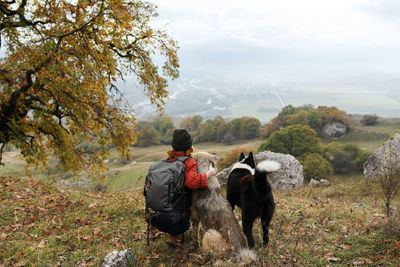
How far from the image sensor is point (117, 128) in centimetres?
956

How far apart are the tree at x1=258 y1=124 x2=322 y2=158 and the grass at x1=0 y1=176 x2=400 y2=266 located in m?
37.3

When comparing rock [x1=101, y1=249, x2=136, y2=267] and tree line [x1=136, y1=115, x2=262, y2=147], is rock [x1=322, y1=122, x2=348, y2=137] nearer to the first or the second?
tree line [x1=136, y1=115, x2=262, y2=147]

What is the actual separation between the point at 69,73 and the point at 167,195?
544 cm

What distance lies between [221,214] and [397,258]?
311cm

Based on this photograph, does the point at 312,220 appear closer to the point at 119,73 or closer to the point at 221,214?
the point at 221,214

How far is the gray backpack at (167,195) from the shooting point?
4.37 metres

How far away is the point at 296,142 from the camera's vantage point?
4434 centimetres

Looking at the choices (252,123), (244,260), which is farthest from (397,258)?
(252,123)

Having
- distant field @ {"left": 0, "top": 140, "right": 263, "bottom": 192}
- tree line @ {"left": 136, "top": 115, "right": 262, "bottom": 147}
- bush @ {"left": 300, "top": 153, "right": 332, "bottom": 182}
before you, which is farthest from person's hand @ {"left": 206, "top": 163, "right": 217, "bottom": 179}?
tree line @ {"left": 136, "top": 115, "right": 262, "bottom": 147}

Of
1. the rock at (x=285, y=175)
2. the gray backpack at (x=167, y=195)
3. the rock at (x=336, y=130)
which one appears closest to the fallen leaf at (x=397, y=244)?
the gray backpack at (x=167, y=195)

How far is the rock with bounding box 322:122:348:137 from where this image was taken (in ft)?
255

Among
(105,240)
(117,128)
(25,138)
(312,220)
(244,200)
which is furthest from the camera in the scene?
(117,128)

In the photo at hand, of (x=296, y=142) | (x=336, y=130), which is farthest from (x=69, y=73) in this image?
(x=336, y=130)

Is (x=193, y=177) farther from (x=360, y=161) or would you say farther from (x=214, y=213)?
(x=360, y=161)
